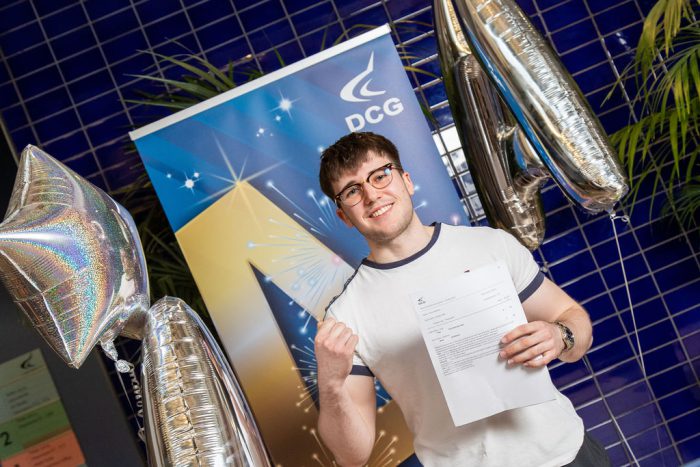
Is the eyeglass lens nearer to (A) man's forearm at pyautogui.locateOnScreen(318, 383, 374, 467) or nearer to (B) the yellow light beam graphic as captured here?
→ (A) man's forearm at pyautogui.locateOnScreen(318, 383, 374, 467)

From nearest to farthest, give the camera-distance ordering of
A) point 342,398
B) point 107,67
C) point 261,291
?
point 342,398 → point 261,291 → point 107,67

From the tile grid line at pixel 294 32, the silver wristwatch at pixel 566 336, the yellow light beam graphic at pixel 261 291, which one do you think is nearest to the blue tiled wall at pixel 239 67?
the tile grid line at pixel 294 32

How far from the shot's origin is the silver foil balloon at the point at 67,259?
987mm

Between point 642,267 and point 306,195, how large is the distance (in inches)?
59.2

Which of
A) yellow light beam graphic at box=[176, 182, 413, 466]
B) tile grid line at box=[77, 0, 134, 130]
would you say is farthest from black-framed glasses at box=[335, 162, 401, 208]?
tile grid line at box=[77, 0, 134, 130]

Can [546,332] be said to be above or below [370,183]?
below

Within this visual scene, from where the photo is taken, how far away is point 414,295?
131cm

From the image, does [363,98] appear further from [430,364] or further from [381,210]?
[430,364]

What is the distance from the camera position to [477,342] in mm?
1315

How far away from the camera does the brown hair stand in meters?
1.57

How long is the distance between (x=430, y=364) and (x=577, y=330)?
31cm

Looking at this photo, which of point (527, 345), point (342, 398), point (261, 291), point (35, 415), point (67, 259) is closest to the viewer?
point (67, 259)

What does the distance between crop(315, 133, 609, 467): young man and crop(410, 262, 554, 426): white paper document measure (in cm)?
12

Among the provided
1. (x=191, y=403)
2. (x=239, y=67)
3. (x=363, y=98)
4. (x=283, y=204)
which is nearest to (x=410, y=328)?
(x=191, y=403)
